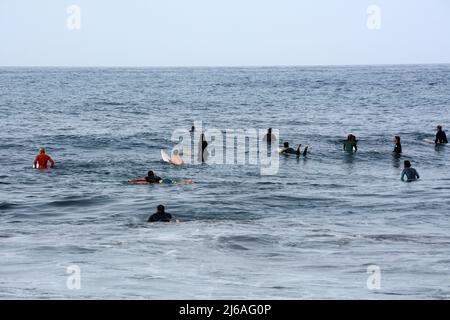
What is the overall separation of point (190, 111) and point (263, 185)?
4215cm

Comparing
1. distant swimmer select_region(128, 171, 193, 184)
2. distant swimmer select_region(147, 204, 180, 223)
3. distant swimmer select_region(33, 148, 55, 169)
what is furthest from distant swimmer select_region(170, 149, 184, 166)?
distant swimmer select_region(147, 204, 180, 223)

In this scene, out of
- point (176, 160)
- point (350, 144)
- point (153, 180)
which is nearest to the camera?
point (153, 180)

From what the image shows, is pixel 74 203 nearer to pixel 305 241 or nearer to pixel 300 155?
pixel 305 241

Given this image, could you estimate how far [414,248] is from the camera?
18.9 meters

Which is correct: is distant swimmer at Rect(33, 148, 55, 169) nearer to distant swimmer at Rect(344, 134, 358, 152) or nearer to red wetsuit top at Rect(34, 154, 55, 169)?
red wetsuit top at Rect(34, 154, 55, 169)

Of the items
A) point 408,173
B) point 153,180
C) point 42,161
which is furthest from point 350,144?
point 42,161

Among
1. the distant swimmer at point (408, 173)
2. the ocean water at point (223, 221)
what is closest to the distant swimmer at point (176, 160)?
the ocean water at point (223, 221)

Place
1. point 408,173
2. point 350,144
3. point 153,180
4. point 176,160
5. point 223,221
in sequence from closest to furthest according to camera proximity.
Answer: point 223,221
point 153,180
point 408,173
point 176,160
point 350,144

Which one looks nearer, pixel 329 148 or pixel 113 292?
pixel 113 292

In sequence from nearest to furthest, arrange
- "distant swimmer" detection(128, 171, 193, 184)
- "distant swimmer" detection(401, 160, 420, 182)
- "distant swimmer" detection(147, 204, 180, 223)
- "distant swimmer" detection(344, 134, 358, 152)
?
"distant swimmer" detection(147, 204, 180, 223) < "distant swimmer" detection(128, 171, 193, 184) < "distant swimmer" detection(401, 160, 420, 182) < "distant swimmer" detection(344, 134, 358, 152)

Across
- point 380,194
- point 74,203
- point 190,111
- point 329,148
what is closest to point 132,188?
point 74,203

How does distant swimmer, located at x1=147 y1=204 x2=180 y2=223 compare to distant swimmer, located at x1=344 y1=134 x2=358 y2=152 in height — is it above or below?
below

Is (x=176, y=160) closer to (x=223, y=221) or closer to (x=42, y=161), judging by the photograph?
(x=42, y=161)

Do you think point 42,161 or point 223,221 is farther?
point 42,161
